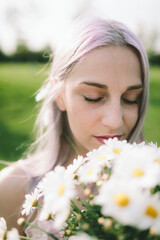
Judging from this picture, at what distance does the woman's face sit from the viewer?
4.27ft

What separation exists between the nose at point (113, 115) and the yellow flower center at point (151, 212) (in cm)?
81

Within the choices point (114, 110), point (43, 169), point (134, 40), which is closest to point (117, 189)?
point (114, 110)

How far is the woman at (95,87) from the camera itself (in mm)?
1313

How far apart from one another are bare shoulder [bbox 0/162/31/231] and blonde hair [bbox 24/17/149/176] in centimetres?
10

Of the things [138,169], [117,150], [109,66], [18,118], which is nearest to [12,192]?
[109,66]

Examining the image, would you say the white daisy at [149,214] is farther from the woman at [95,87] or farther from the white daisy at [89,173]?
the woman at [95,87]

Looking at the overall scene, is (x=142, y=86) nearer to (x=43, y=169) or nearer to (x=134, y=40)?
(x=134, y=40)

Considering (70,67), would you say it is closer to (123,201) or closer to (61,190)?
(61,190)


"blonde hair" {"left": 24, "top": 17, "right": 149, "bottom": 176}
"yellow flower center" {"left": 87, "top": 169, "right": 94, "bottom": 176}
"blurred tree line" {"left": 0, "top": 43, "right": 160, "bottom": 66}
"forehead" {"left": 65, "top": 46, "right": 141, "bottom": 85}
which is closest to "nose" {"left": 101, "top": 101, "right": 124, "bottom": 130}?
"forehead" {"left": 65, "top": 46, "right": 141, "bottom": 85}

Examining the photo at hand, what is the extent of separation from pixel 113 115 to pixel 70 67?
14.6 inches

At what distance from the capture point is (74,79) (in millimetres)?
1409

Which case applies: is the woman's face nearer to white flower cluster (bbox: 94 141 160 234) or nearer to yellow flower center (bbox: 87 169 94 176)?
yellow flower center (bbox: 87 169 94 176)

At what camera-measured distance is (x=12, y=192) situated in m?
1.67

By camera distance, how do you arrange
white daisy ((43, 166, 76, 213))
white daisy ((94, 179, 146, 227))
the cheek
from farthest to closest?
the cheek → white daisy ((43, 166, 76, 213)) → white daisy ((94, 179, 146, 227))
